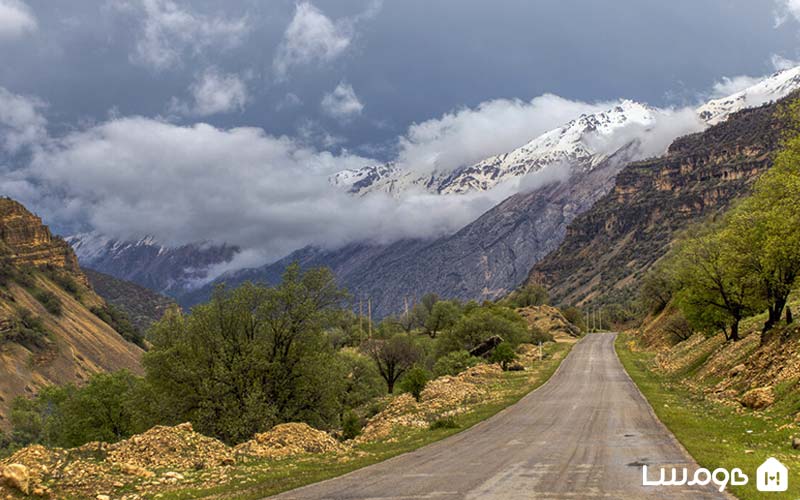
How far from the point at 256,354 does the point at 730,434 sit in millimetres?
25848

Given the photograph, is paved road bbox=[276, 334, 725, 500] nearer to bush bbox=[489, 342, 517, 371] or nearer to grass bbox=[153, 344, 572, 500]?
grass bbox=[153, 344, 572, 500]

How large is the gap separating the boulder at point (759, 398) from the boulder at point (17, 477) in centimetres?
2927

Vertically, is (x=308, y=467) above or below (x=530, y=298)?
below

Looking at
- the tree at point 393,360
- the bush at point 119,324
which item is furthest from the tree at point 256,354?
the bush at point 119,324

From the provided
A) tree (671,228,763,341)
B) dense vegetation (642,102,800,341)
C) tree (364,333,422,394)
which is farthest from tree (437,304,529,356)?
tree (671,228,763,341)

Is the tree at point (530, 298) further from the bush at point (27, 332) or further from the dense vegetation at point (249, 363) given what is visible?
the dense vegetation at point (249, 363)

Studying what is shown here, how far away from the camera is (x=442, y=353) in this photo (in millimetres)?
94125

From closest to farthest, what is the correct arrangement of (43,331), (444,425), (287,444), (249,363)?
(287,444) → (444,425) → (249,363) → (43,331)

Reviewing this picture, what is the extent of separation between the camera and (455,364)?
73375 mm

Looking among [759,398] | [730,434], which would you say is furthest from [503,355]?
[730,434]

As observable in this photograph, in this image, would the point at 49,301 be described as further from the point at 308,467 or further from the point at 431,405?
the point at 308,467

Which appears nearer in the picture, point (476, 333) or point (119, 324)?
point (476, 333)

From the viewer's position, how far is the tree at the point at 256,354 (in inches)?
1355

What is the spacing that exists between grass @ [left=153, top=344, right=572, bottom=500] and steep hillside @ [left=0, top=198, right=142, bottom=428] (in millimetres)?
98170
